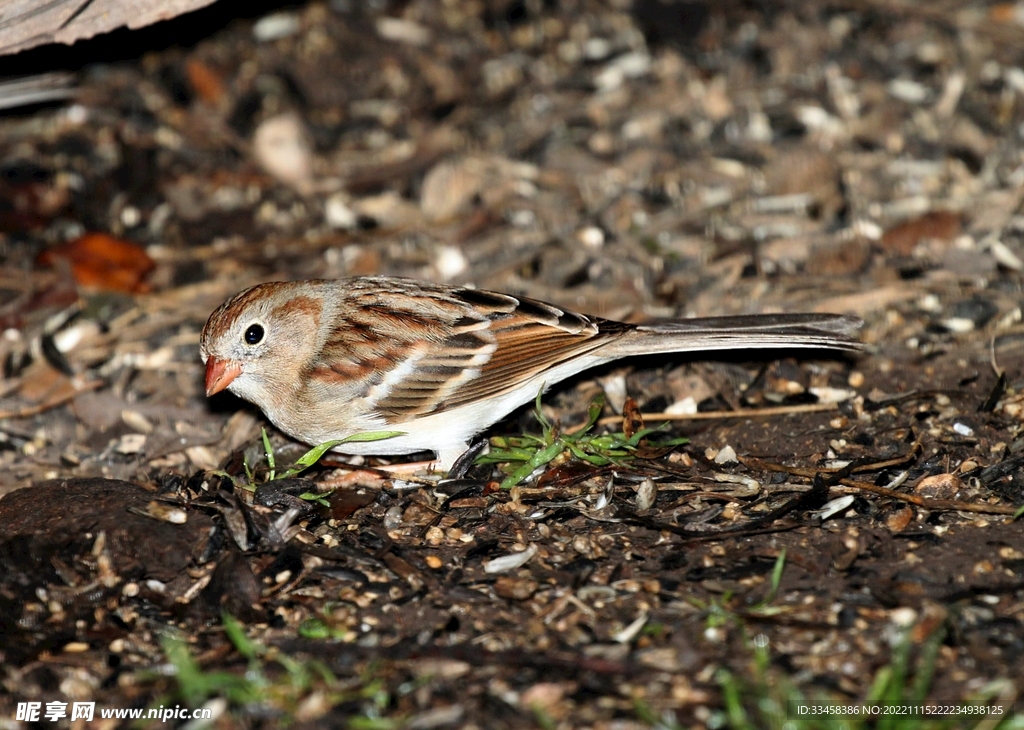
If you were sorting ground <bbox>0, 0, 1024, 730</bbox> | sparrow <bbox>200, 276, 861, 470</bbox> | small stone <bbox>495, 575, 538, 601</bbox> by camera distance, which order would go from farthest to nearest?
sparrow <bbox>200, 276, 861, 470</bbox>
small stone <bbox>495, 575, 538, 601</bbox>
ground <bbox>0, 0, 1024, 730</bbox>

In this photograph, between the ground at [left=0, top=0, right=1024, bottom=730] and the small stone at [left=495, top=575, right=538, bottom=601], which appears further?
the small stone at [left=495, top=575, right=538, bottom=601]

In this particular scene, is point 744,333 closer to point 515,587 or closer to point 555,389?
point 555,389

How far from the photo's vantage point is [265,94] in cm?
756

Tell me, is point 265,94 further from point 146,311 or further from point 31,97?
point 146,311

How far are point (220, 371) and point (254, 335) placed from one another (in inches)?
8.5

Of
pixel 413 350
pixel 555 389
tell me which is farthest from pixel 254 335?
pixel 555 389

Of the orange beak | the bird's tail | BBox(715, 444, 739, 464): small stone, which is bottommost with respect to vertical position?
BBox(715, 444, 739, 464): small stone

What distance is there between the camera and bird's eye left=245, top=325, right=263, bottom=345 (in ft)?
15.6

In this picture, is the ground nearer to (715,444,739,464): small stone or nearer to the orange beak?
(715,444,739,464): small stone

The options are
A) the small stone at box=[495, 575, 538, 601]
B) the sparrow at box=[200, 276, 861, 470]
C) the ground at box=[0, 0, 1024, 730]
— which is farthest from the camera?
the sparrow at box=[200, 276, 861, 470]

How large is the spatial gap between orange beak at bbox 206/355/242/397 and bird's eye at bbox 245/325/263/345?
4.6 inches

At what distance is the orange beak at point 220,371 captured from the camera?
477 centimetres

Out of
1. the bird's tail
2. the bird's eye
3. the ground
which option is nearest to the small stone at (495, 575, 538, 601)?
the ground

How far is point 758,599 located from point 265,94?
527 centimetres
